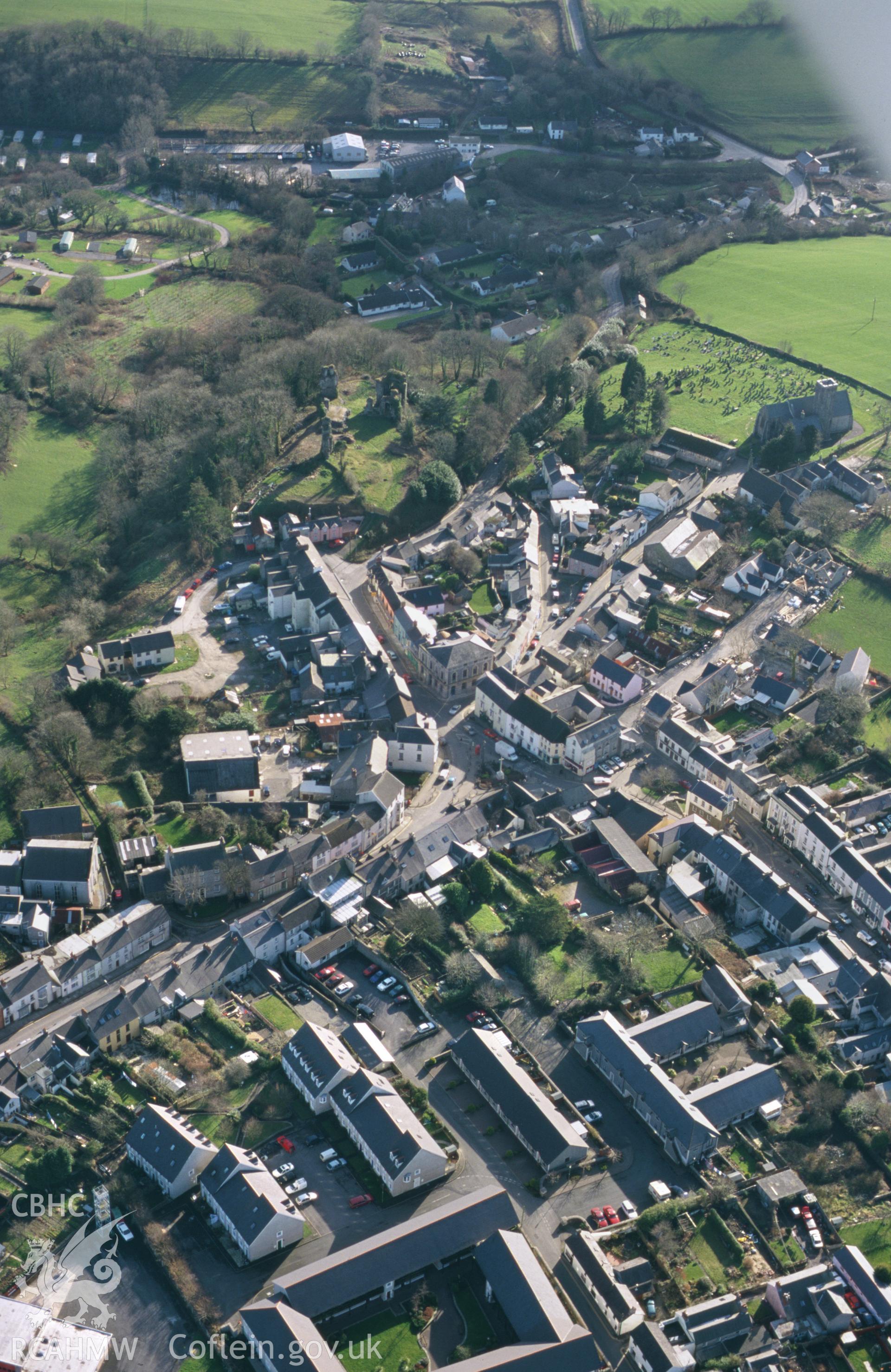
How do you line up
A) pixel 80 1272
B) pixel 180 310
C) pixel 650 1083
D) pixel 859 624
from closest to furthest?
pixel 80 1272
pixel 650 1083
pixel 859 624
pixel 180 310

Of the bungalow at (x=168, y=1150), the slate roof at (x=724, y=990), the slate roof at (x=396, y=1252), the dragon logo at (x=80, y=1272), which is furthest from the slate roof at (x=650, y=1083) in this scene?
the dragon logo at (x=80, y=1272)

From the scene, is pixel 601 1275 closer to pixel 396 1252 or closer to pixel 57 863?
pixel 396 1252

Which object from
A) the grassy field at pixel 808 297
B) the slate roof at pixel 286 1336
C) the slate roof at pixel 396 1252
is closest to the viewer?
the slate roof at pixel 286 1336

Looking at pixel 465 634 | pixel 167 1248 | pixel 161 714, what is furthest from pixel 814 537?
pixel 167 1248

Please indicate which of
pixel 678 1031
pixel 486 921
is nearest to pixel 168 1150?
pixel 486 921

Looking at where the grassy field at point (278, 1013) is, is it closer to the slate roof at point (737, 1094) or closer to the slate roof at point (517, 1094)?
the slate roof at point (517, 1094)

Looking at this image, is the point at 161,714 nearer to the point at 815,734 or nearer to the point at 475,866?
the point at 475,866
